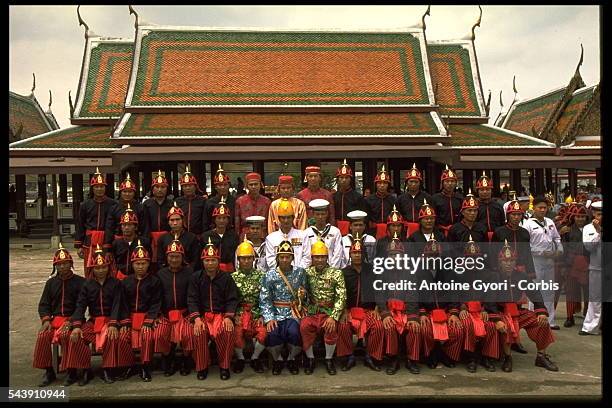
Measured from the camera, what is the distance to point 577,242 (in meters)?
8.98

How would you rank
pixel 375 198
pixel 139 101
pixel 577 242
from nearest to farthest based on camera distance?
pixel 375 198, pixel 577 242, pixel 139 101

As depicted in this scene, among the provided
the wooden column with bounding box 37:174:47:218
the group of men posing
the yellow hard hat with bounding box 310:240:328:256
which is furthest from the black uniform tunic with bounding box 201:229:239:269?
the wooden column with bounding box 37:174:47:218

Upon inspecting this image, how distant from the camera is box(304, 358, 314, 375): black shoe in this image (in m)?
6.58

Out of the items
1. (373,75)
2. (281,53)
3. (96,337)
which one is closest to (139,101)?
(281,53)

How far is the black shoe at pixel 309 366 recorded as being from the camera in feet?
21.6

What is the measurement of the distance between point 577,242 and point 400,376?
4252 millimetres

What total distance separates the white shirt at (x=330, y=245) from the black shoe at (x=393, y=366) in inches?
52.9

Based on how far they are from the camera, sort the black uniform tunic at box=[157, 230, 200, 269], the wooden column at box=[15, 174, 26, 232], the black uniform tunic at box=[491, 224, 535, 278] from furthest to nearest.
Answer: the wooden column at box=[15, 174, 26, 232] → the black uniform tunic at box=[157, 230, 200, 269] → the black uniform tunic at box=[491, 224, 535, 278]

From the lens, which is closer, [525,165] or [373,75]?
[525,165]

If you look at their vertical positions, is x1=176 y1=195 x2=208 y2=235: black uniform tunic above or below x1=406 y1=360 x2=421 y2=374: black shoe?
above

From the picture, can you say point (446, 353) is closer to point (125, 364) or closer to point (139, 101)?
point (125, 364)

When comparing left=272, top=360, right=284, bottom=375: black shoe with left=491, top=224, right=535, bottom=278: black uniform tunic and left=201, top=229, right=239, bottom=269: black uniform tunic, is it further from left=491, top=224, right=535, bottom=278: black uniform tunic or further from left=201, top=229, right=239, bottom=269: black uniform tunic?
left=491, top=224, right=535, bottom=278: black uniform tunic

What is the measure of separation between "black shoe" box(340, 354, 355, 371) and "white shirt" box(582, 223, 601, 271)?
4.12m

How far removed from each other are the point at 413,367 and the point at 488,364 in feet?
2.89
